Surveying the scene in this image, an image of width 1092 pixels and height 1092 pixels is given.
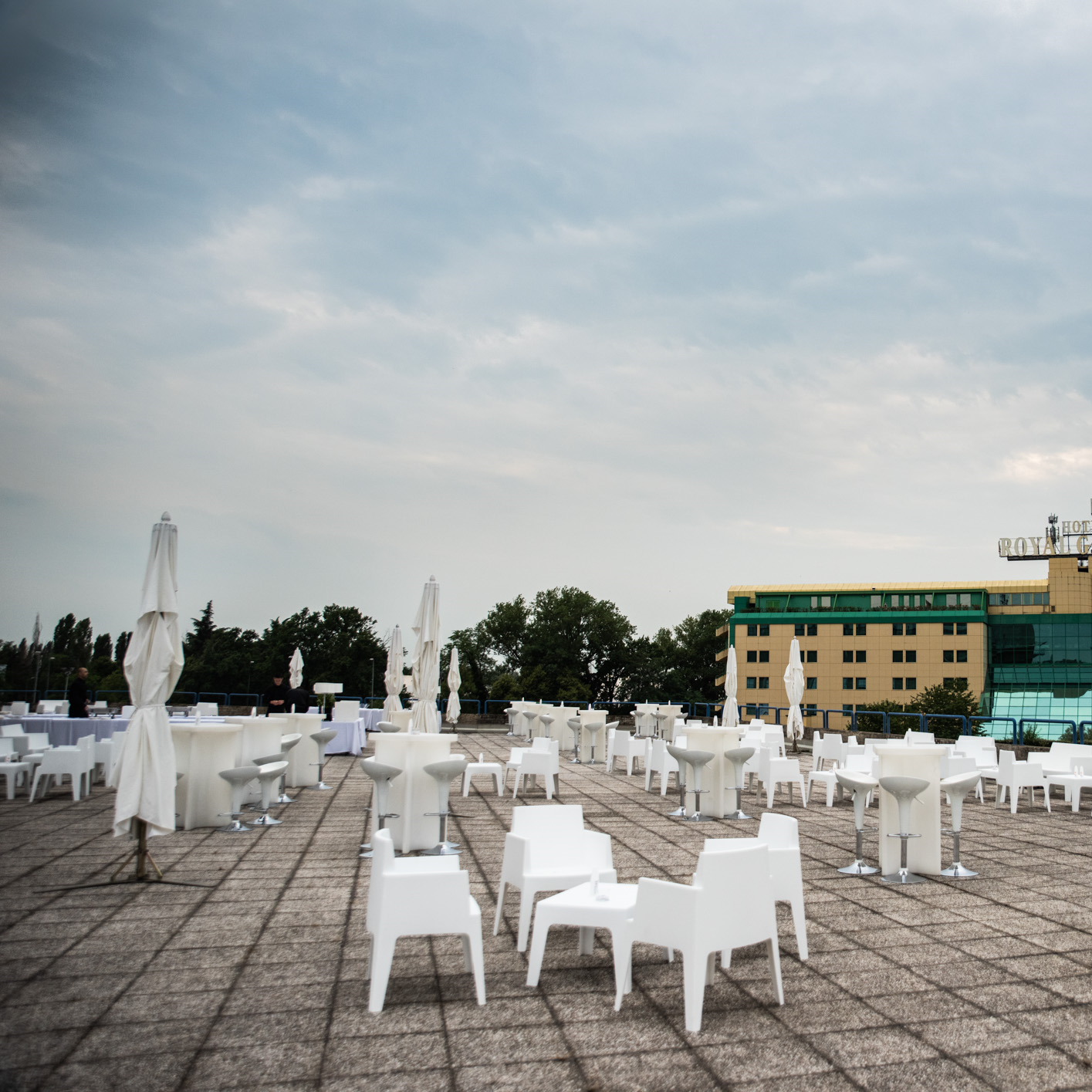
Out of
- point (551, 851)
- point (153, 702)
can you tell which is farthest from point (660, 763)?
point (153, 702)

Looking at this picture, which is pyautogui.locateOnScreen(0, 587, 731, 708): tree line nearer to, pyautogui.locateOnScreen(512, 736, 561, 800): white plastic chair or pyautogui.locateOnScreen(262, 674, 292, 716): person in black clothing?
pyautogui.locateOnScreen(262, 674, 292, 716): person in black clothing

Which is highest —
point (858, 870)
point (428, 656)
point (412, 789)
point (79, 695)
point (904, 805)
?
point (428, 656)

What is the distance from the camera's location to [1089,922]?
5316 millimetres

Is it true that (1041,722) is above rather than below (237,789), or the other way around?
above

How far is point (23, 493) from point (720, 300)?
52.0 ft

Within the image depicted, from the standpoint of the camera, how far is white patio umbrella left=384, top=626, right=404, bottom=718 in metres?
18.9

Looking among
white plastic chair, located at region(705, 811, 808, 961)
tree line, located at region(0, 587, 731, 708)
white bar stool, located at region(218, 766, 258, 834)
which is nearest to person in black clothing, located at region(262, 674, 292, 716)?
white bar stool, located at region(218, 766, 258, 834)

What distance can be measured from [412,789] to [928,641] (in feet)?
227

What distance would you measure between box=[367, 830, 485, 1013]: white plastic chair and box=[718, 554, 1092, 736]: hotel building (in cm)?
6608

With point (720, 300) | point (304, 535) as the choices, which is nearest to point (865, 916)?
point (720, 300)

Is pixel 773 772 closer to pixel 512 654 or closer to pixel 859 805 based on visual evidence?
pixel 859 805

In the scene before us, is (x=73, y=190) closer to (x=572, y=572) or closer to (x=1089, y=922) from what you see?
(x=1089, y=922)

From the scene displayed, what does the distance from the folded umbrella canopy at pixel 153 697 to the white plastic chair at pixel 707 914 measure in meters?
3.95

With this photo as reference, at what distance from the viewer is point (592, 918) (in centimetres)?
397
